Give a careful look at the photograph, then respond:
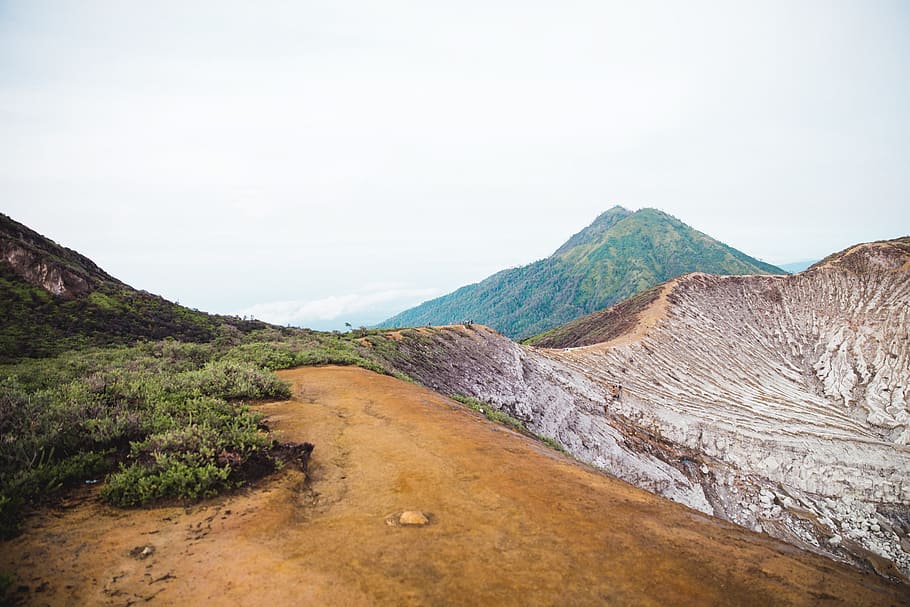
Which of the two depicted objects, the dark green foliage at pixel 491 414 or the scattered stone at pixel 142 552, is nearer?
the scattered stone at pixel 142 552

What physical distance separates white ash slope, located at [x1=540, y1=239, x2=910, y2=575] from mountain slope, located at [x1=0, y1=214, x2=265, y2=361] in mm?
26575

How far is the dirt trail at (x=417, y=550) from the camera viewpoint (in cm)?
373

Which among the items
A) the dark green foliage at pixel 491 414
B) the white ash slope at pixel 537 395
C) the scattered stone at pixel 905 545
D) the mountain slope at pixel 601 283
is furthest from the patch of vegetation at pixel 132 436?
the mountain slope at pixel 601 283

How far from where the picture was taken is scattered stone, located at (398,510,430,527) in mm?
4898

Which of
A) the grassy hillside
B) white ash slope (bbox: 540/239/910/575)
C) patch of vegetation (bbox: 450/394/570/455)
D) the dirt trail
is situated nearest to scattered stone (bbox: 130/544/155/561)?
the dirt trail

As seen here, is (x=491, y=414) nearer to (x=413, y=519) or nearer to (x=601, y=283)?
(x=413, y=519)

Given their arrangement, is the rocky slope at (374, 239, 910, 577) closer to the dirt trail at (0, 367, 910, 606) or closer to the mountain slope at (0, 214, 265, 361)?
the mountain slope at (0, 214, 265, 361)

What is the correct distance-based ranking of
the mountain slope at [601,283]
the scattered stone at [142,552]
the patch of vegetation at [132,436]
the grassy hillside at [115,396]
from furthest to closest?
the mountain slope at [601,283] → the grassy hillside at [115,396] → the patch of vegetation at [132,436] → the scattered stone at [142,552]

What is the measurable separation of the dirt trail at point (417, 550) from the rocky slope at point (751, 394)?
48.1 feet

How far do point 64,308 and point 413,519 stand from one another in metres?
20.4

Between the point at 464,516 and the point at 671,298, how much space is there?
51.6 meters

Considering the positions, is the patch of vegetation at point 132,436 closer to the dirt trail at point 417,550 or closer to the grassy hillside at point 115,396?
the grassy hillside at point 115,396

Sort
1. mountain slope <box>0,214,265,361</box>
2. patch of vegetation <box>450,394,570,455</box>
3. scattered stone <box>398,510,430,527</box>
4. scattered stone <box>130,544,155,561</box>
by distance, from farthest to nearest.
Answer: mountain slope <box>0,214,265,361</box>
patch of vegetation <box>450,394,570,455</box>
scattered stone <box>398,510,430,527</box>
scattered stone <box>130,544,155,561</box>

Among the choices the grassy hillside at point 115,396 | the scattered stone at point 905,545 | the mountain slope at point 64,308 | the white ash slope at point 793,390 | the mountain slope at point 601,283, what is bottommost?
the scattered stone at point 905,545
